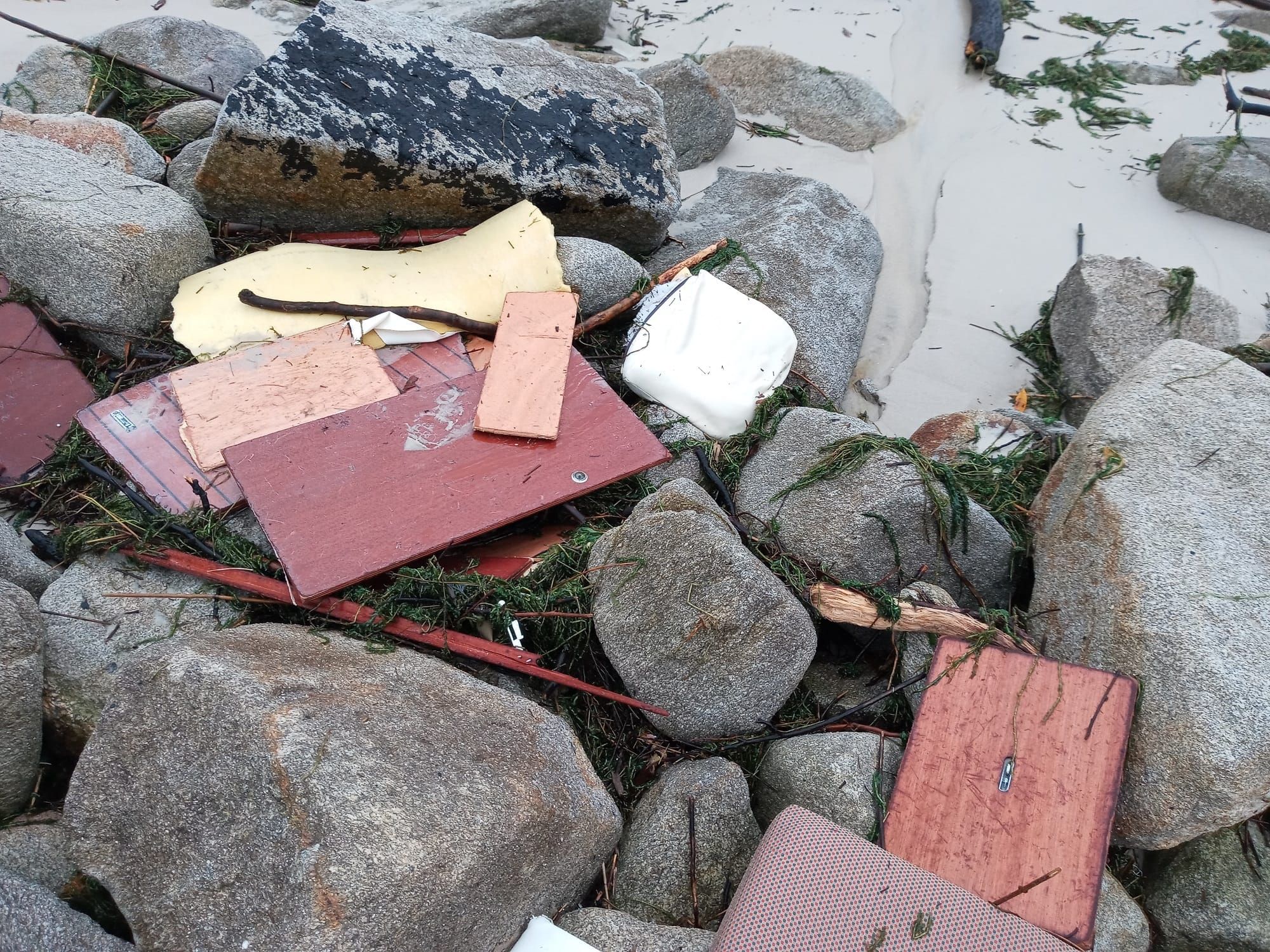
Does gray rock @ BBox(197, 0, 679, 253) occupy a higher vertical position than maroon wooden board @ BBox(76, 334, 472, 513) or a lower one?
higher

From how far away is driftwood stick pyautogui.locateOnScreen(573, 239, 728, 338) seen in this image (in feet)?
12.5

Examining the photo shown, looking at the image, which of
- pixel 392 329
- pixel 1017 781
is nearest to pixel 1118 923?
pixel 1017 781

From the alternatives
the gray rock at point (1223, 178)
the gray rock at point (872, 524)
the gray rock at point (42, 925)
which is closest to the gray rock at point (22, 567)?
the gray rock at point (42, 925)

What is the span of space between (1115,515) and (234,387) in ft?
9.76

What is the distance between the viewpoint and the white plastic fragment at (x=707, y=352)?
3.55 m

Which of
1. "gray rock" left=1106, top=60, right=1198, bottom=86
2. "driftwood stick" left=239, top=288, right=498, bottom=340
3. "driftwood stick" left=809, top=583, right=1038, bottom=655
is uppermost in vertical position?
"gray rock" left=1106, top=60, right=1198, bottom=86

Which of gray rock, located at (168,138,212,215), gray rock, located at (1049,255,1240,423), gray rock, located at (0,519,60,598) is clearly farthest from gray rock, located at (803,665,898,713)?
gray rock, located at (168,138,212,215)

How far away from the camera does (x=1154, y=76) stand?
563 cm

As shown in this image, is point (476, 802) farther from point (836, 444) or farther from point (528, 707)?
point (836, 444)

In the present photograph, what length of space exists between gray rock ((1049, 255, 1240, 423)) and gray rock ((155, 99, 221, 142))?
4.22m

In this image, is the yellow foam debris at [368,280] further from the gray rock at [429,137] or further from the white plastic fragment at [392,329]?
the gray rock at [429,137]

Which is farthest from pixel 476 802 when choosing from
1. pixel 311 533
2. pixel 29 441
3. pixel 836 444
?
pixel 29 441

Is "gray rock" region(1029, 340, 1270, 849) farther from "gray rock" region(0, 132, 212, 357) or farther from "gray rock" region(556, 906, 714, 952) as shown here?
"gray rock" region(0, 132, 212, 357)

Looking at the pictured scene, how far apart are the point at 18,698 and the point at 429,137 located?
255 centimetres
